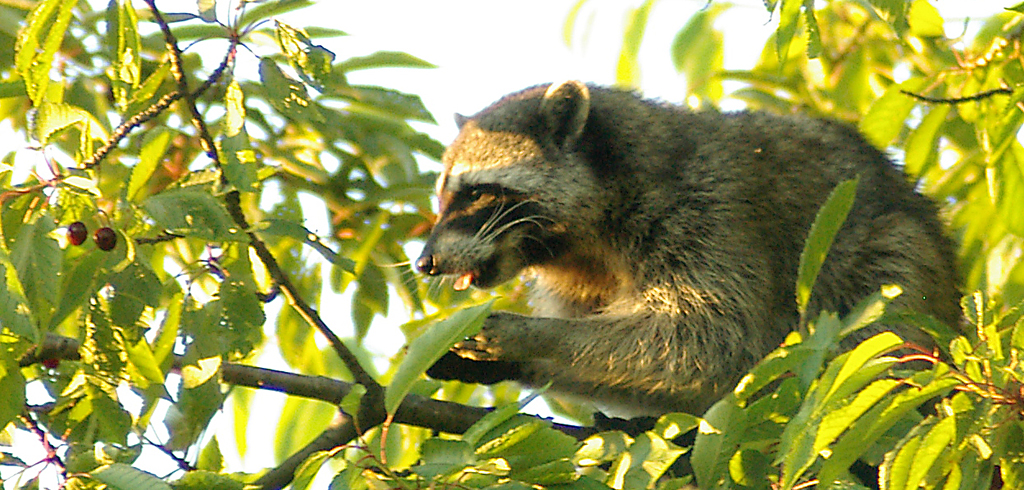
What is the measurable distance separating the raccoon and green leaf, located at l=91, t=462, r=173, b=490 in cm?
173

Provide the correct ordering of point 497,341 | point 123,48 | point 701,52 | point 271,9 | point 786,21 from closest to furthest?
point 786,21, point 123,48, point 271,9, point 497,341, point 701,52

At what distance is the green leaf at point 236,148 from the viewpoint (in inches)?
108

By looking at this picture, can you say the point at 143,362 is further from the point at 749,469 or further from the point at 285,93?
the point at 749,469

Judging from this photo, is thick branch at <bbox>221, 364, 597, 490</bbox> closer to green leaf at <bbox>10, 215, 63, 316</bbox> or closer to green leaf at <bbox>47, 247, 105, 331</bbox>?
green leaf at <bbox>47, 247, 105, 331</bbox>

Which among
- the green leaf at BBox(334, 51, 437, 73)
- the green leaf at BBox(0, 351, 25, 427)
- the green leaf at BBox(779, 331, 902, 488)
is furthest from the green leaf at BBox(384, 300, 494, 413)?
the green leaf at BBox(334, 51, 437, 73)

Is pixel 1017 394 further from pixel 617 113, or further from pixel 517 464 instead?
pixel 617 113

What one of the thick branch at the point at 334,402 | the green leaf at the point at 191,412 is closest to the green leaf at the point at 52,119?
the green leaf at the point at 191,412

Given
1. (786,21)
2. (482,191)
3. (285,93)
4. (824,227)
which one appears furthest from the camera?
(482,191)

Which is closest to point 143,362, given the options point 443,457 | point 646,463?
point 443,457

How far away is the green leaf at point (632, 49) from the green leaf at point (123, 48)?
2.31 meters

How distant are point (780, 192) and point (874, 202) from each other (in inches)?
13.0

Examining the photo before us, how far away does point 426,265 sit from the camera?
3926 mm

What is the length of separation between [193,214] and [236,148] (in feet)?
0.68

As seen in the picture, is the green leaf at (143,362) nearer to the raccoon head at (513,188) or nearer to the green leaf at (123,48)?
the green leaf at (123,48)
